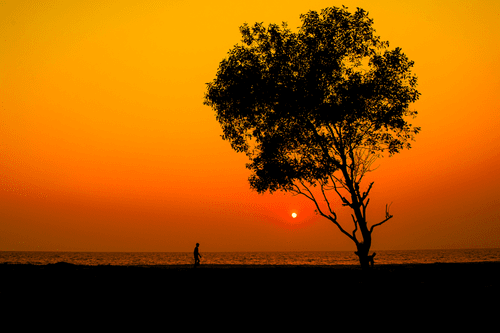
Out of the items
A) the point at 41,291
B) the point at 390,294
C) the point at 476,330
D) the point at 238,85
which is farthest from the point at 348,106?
the point at 41,291

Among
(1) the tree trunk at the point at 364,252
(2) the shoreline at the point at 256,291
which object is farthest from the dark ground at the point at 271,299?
(1) the tree trunk at the point at 364,252

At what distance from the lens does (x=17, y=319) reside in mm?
13195

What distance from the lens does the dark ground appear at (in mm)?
14242

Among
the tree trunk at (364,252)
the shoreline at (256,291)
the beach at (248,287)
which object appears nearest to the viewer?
the shoreline at (256,291)

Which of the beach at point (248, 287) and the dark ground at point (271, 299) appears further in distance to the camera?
the beach at point (248, 287)

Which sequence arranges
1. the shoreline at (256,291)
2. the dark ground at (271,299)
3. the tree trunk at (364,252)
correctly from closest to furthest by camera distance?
the dark ground at (271,299)
the shoreline at (256,291)
the tree trunk at (364,252)

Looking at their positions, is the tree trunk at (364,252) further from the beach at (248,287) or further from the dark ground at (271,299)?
the dark ground at (271,299)

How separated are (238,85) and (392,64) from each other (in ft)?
34.0

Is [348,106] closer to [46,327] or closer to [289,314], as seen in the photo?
[289,314]

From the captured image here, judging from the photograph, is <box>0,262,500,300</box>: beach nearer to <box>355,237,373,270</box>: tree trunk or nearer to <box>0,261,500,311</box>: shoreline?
<box>0,261,500,311</box>: shoreline

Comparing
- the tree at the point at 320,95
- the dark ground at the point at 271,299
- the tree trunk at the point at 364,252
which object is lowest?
the dark ground at the point at 271,299

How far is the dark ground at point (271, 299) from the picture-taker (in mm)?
14242

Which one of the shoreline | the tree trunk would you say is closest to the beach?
the shoreline

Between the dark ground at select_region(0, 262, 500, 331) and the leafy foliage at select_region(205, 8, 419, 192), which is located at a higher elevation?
the leafy foliage at select_region(205, 8, 419, 192)
